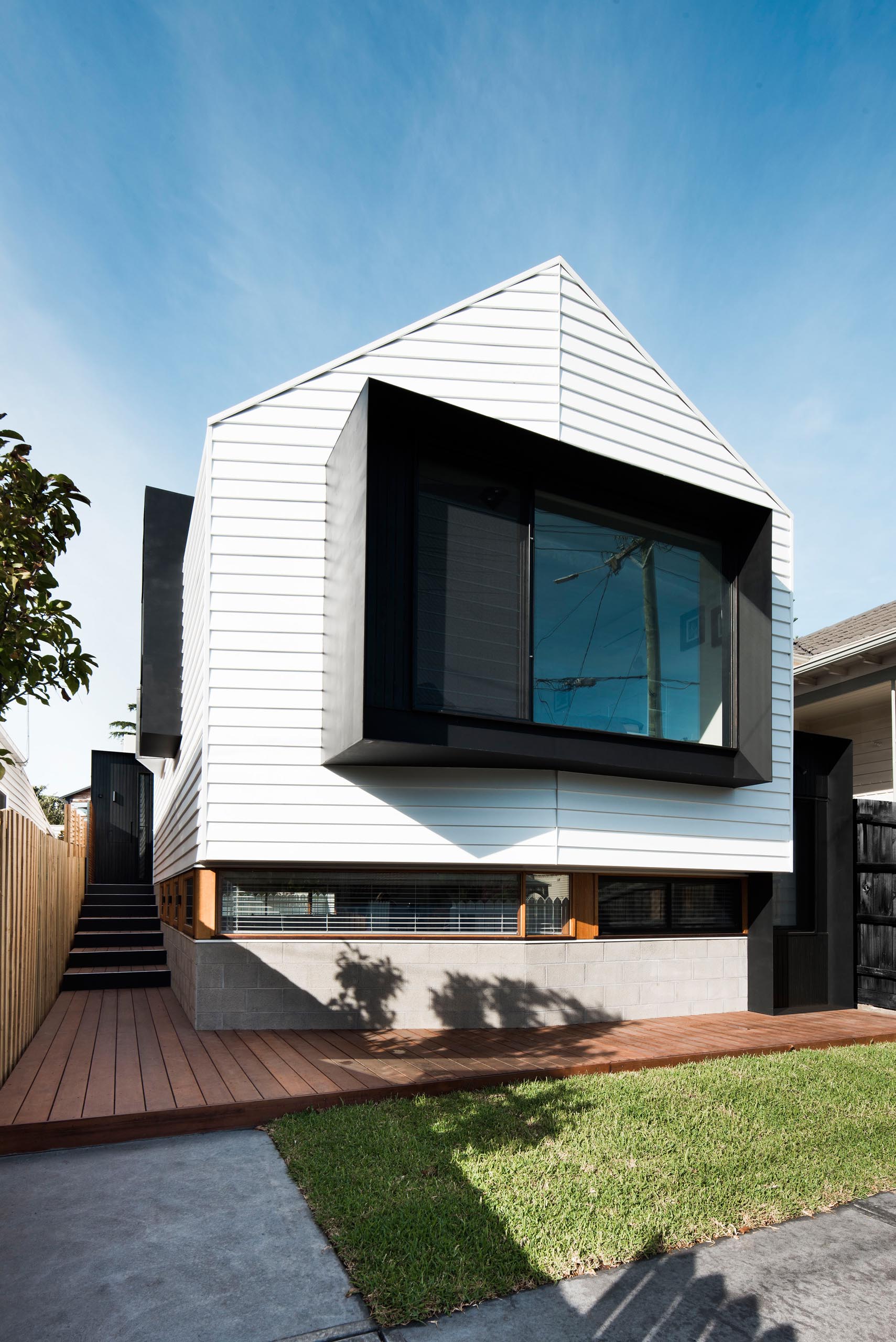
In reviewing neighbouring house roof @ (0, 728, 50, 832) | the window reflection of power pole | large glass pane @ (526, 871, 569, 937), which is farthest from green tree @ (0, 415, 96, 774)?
neighbouring house roof @ (0, 728, 50, 832)

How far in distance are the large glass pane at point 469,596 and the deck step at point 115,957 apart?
6.58 metres

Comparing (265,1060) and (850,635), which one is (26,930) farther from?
(850,635)

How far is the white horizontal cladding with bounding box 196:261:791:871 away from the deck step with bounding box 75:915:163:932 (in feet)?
21.5

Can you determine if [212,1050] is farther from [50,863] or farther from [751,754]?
[751,754]

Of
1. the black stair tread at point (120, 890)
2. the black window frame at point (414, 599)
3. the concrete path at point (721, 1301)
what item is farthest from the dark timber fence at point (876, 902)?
the black stair tread at point (120, 890)

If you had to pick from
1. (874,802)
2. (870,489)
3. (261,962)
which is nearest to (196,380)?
(261,962)

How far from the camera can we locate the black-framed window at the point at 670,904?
26.6 feet

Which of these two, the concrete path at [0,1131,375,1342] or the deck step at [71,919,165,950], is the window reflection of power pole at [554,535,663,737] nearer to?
the concrete path at [0,1131,375,1342]

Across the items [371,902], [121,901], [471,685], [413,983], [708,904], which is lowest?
[121,901]

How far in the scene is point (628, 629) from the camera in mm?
7609

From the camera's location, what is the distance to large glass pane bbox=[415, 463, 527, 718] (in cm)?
661

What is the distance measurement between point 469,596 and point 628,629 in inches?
67.5

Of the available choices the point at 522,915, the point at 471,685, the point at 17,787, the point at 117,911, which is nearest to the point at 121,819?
the point at 17,787

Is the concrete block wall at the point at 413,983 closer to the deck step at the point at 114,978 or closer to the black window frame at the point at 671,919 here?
the black window frame at the point at 671,919
